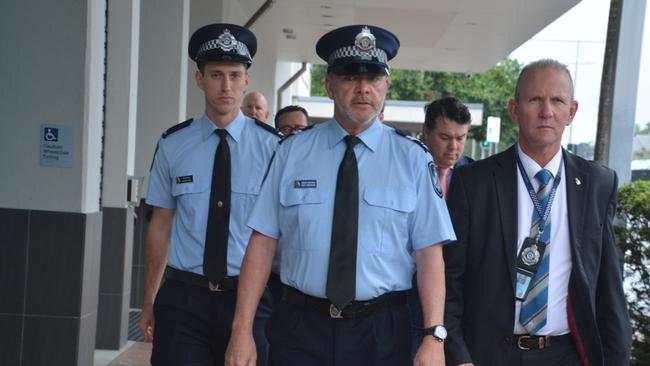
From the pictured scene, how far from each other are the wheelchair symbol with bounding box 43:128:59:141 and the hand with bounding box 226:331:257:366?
2.81m

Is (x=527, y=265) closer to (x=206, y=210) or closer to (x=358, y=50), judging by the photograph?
(x=358, y=50)

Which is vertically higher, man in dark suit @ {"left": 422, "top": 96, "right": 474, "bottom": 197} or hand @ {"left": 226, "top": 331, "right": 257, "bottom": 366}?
man in dark suit @ {"left": 422, "top": 96, "right": 474, "bottom": 197}

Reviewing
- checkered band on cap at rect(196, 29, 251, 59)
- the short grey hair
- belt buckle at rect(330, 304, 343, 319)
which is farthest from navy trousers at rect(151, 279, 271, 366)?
the short grey hair

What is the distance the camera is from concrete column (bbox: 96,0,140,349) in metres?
6.43

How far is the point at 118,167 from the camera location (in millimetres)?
6586

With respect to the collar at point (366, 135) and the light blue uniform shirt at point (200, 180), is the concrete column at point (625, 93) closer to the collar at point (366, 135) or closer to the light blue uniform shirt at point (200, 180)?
the light blue uniform shirt at point (200, 180)

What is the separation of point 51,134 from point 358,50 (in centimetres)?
292

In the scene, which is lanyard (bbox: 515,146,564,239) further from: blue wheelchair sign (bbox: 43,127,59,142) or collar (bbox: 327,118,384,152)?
blue wheelchair sign (bbox: 43,127,59,142)

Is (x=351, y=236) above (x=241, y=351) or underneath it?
above

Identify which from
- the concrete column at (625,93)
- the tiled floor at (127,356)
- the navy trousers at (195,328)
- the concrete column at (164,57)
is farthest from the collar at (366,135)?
the concrete column at (625,93)

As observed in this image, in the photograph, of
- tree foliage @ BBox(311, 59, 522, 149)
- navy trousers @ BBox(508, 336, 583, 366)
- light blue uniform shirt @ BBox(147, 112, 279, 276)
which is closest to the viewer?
navy trousers @ BBox(508, 336, 583, 366)

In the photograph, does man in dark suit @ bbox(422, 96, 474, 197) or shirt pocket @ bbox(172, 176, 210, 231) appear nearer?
shirt pocket @ bbox(172, 176, 210, 231)

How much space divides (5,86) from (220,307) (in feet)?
8.38

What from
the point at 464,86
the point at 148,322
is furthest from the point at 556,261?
the point at 464,86
